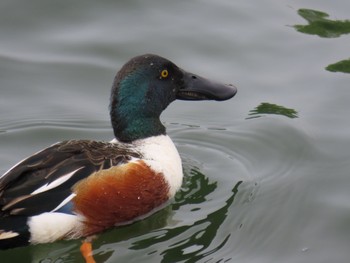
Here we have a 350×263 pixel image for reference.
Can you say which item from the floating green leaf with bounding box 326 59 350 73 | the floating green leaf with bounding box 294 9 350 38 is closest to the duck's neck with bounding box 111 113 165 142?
the floating green leaf with bounding box 326 59 350 73

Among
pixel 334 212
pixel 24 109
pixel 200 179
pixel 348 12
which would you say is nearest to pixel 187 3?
pixel 348 12

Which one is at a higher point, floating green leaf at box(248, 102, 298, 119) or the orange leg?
floating green leaf at box(248, 102, 298, 119)

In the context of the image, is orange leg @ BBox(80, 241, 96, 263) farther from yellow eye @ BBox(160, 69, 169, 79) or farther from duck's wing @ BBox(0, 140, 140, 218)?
yellow eye @ BBox(160, 69, 169, 79)

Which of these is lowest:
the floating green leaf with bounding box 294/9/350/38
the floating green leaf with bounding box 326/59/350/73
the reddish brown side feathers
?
the reddish brown side feathers

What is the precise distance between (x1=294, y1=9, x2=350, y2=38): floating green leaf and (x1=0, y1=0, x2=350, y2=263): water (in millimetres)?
12

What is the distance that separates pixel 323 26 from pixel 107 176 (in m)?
4.33

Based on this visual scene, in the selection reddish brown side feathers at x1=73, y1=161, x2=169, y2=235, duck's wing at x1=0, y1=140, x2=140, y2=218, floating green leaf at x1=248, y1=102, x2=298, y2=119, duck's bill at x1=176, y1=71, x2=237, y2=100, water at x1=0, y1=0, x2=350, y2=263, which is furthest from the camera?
floating green leaf at x1=248, y1=102, x2=298, y2=119

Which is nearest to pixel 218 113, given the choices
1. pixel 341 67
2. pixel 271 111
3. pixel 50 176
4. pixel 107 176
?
pixel 271 111

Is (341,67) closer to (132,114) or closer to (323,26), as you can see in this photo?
(323,26)

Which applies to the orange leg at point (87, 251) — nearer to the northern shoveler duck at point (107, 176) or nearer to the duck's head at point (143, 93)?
the northern shoveler duck at point (107, 176)

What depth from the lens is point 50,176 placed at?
22.3 feet

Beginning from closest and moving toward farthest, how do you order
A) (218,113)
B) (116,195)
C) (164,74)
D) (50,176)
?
(50,176) < (116,195) < (164,74) < (218,113)

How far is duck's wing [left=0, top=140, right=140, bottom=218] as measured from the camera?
6637 mm

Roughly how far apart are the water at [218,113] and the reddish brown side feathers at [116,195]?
0.15m
